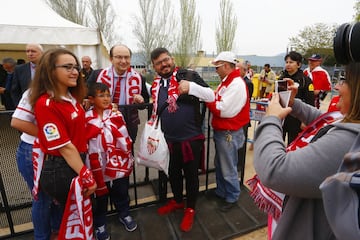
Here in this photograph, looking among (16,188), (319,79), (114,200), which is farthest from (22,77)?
(319,79)

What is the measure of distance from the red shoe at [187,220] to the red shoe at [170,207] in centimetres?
19

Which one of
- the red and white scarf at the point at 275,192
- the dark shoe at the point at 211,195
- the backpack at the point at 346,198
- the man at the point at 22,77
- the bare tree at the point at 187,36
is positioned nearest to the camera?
the backpack at the point at 346,198

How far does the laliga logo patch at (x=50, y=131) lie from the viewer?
4.57 ft

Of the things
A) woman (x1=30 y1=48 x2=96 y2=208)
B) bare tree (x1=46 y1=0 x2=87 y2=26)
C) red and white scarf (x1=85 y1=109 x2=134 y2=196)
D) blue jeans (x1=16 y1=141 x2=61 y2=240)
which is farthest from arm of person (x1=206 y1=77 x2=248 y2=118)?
bare tree (x1=46 y1=0 x2=87 y2=26)

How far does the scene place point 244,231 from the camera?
2.24 metres

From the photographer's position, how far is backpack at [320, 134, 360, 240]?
0.53 m

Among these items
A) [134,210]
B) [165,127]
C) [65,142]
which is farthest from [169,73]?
[134,210]

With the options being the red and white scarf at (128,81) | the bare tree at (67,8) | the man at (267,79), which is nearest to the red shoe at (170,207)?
the red and white scarf at (128,81)

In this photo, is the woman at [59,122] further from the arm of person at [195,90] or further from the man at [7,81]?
the man at [7,81]

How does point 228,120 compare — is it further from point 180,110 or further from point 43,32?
point 43,32

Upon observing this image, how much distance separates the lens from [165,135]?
86.9 inches

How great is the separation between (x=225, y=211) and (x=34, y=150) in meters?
2.03

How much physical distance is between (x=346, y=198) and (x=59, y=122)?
1492mm

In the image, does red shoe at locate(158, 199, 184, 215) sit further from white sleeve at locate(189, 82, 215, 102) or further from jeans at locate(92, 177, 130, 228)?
white sleeve at locate(189, 82, 215, 102)
